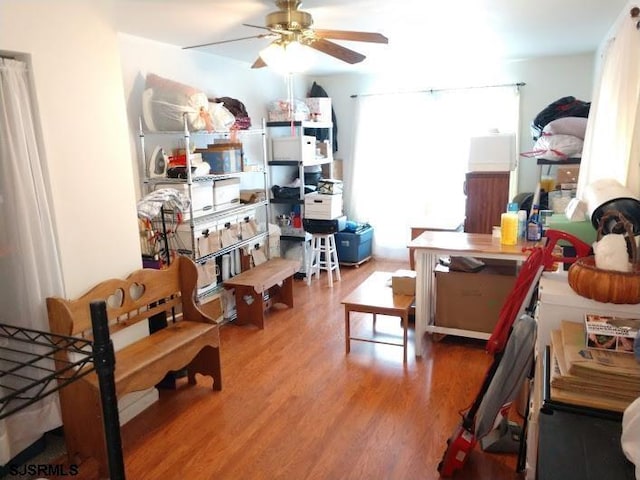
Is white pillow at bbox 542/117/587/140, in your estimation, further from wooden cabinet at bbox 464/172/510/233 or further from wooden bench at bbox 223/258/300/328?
wooden bench at bbox 223/258/300/328

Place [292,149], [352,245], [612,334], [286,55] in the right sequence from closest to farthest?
1. [612,334]
2. [286,55]
3. [292,149]
4. [352,245]

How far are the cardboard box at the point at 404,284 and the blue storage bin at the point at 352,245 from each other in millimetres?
2078

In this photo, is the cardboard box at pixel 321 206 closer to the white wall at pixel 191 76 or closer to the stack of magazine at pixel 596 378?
the white wall at pixel 191 76

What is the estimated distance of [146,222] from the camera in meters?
3.32

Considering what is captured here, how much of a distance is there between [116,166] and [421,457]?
2.13 m

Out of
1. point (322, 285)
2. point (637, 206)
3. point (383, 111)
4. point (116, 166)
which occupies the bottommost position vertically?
point (322, 285)

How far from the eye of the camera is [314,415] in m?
2.66

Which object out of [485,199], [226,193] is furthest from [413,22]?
[226,193]

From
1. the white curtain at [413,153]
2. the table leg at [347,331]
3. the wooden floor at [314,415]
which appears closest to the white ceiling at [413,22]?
the white curtain at [413,153]

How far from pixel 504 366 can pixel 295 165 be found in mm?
3460

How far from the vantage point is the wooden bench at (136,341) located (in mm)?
2207

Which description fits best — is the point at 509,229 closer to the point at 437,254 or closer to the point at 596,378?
the point at 437,254

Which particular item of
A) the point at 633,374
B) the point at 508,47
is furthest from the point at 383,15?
the point at 633,374

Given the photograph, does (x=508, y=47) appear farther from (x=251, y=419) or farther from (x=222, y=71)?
(x=251, y=419)
